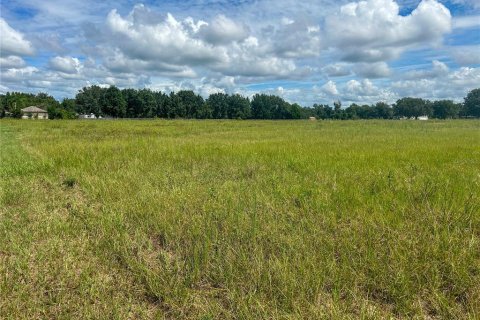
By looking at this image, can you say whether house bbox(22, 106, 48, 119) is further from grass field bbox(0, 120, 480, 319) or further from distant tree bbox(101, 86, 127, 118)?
grass field bbox(0, 120, 480, 319)

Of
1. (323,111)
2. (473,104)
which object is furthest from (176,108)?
(473,104)

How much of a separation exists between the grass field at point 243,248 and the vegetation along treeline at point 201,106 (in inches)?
4034

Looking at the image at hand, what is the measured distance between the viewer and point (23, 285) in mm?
3643

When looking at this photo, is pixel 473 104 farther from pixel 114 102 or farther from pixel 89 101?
pixel 89 101

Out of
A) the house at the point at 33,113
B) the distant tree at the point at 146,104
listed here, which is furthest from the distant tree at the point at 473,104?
the house at the point at 33,113

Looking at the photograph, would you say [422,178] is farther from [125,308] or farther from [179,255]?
[125,308]

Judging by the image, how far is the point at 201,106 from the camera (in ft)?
427

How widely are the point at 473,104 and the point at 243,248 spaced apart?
195566mm

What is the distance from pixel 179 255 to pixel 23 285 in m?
1.76

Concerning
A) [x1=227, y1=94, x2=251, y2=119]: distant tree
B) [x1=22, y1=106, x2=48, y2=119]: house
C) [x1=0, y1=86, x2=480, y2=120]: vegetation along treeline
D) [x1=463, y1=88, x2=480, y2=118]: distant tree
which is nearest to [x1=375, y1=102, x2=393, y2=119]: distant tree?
[x1=0, y1=86, x2=480, y2=120]: vegetation along treeline

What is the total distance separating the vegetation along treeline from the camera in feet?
371

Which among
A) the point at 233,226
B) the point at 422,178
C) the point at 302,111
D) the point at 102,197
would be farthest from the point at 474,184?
the point at 302,111

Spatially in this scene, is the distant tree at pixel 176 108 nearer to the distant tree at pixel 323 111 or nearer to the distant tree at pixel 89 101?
the distant tree at pixel 89 101

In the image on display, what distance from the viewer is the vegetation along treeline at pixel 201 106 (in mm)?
113000
